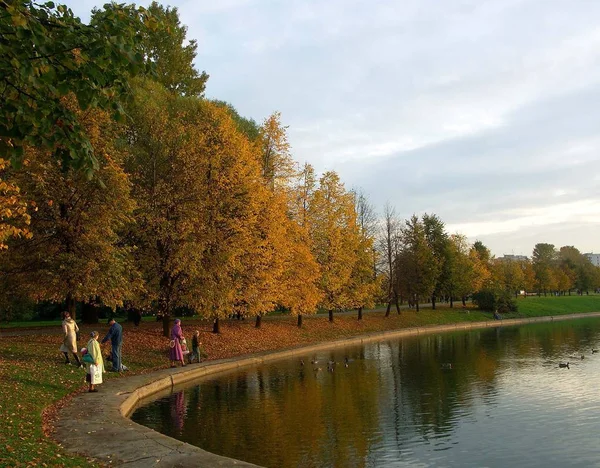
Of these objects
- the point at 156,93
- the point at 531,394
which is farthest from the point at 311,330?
the point at 531,394

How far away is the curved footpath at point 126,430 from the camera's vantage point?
10.6m

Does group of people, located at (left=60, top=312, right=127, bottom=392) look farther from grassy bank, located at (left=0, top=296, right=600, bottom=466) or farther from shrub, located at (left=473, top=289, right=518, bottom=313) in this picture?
shrub, located at (left=473, top=289, right=518, bottom=313)

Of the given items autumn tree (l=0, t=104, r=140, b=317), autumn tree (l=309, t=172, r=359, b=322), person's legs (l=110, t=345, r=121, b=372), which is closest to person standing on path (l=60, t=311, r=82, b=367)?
person's legs (l=110, t=345, r=121, b=372)

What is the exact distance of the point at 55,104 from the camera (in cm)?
668

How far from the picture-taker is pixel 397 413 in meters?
17.5

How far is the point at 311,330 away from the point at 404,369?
18.4 metres

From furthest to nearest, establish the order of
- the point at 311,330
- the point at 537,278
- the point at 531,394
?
the point at 537,278 → the point at 311,330 → the point at 531,394

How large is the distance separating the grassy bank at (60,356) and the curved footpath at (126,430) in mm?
557

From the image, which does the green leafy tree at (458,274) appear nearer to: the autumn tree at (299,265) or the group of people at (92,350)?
the autumn tree at (299,265)

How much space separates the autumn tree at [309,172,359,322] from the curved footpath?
22.5 m

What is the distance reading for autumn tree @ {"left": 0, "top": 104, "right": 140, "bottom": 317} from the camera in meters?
23.6

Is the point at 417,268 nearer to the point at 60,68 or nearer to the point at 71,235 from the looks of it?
the point at 71,235

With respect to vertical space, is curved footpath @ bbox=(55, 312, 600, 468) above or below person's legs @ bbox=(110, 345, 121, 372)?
below

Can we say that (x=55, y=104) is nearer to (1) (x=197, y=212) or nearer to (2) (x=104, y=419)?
(2) (x=104, y=419)
